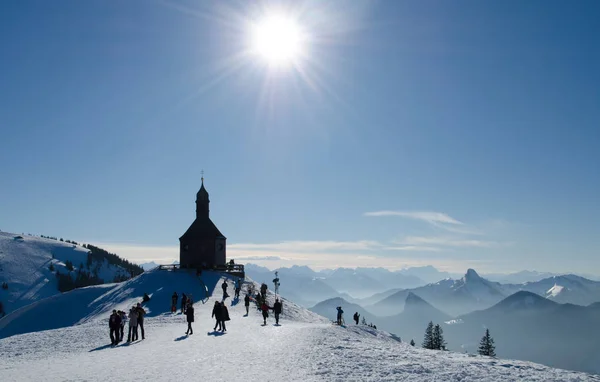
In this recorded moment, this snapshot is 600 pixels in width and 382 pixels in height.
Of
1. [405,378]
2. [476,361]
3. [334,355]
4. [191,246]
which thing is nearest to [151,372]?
[334,355]

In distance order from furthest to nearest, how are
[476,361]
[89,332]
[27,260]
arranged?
[27,260], [89,332], [476,361]

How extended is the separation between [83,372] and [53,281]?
163m

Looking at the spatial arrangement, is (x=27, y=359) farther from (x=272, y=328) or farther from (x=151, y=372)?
(x=272, y=328)

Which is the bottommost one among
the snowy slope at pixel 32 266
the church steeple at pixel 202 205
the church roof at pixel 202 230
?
the snowy slope at pixel 32 266

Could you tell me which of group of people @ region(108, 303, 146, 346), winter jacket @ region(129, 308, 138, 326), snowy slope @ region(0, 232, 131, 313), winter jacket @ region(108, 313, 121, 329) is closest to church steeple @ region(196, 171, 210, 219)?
group of people @ region(108, 303, 146, 346)

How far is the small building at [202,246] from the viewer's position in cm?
6225

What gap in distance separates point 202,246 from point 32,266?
447 ft

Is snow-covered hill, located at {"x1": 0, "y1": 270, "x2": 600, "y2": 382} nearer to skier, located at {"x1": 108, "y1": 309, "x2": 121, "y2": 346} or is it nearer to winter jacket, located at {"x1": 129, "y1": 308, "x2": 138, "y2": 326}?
skier, located at {"x1": 108, "y1": 309, "x2": 121, "y2": 346}

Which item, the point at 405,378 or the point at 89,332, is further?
the point at 89,332

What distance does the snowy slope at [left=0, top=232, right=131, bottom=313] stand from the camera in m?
140

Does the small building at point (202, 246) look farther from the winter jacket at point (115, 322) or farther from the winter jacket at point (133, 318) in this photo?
the winter jacket at point (115, 322)

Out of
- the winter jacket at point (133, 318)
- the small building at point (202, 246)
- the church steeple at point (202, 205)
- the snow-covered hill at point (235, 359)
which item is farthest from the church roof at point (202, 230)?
the winter jacket at point (133, 318)

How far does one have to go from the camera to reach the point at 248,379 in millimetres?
14891

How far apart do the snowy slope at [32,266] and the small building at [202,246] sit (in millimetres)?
104326
